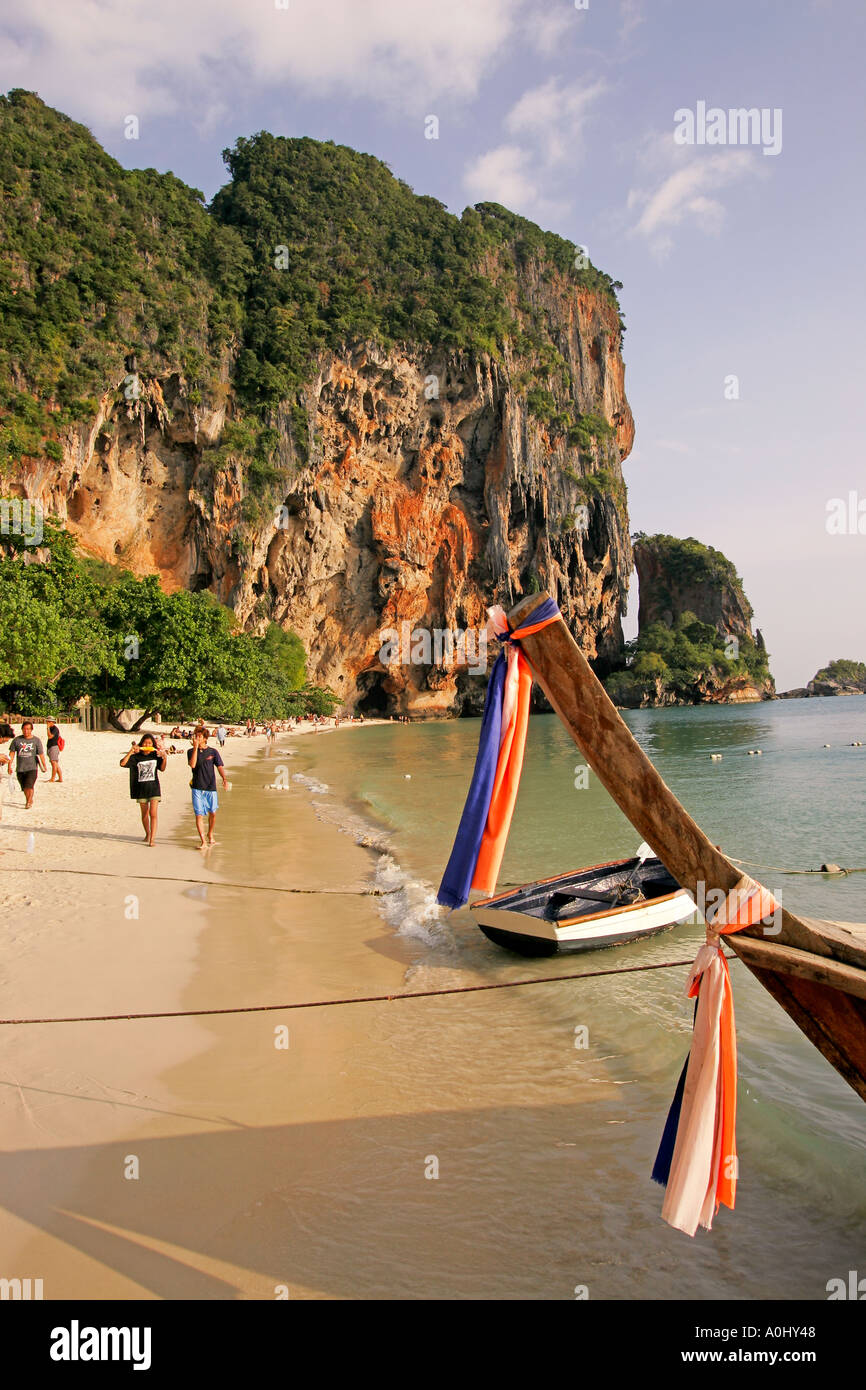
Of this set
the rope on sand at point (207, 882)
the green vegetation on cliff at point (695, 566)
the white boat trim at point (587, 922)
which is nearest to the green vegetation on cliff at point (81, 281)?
the rope on sand at point (207, 882)

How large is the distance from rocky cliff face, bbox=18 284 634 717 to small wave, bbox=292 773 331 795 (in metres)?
23.7

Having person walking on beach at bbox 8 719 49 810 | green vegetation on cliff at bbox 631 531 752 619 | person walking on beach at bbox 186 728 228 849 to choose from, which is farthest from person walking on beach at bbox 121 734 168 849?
green vegetation on cliff at bbox 631 531 752 619

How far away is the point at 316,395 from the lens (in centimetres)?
5672

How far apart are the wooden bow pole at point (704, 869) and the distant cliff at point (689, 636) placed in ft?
290

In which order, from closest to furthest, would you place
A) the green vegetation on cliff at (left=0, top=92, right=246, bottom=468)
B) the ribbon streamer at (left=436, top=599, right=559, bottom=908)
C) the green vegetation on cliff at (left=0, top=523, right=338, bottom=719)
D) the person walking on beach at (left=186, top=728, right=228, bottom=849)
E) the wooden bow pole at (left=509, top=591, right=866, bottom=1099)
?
the wooden bow pole at (left=509, top=591, right=866, bottom=1099) → the ribbon streamer at (left=436, top=599, right=559, bottom=908) → the person walking on beach at (left=186, top=728, right=228, bottom=849) → the green vegetation on cliff at (left=0, top=523, right=338, bottom=719) → the green vegetation on cliff at (left=0, top=92, right=246, bottom=468)

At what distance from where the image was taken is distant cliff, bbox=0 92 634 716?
41.9 m

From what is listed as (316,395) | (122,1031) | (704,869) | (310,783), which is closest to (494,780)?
(704,869)

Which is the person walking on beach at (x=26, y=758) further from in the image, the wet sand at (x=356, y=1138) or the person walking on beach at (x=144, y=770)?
the wet sand at (x=356, y=1138)

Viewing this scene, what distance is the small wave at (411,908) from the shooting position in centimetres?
798

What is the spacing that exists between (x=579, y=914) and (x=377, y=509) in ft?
189

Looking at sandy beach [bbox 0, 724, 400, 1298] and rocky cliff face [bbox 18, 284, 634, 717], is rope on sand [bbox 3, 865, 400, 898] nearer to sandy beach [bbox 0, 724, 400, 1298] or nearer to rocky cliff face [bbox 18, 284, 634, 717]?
sandy beach [bbox 0, 724, 400, 1298]

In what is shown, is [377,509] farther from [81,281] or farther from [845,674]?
[845,674]

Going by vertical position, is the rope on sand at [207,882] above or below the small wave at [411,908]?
above

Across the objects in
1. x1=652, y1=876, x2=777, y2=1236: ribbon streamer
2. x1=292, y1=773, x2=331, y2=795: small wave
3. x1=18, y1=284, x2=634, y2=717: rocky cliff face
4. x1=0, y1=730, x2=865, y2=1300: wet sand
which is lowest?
x1=292, y1=773, x2=331, y2=795: small wave
